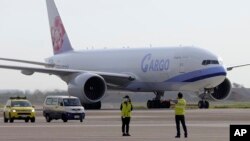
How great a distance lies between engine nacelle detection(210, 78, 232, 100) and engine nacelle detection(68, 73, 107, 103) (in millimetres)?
11028

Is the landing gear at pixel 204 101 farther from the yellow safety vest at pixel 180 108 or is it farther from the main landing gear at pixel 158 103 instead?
the yellow safety vest at pixel 180 108

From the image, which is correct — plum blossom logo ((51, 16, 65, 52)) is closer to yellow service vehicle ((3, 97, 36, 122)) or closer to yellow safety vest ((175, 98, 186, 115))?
yellow service vehicle ((3, 97, 36, 122))

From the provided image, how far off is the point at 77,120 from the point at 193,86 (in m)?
21.3

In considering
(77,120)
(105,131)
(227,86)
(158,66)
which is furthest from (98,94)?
(105,131)

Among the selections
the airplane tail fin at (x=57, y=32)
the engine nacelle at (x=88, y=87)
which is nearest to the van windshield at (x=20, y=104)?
the engine nacelle at (x=88, y=87)

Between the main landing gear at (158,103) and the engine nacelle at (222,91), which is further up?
the engine nacelle at (222,91)

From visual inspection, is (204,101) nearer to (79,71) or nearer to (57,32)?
(79,71)

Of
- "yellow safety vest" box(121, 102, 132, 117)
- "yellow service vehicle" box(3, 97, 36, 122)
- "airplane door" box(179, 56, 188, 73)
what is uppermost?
"airplane door" box(179, 56, 188, 73)

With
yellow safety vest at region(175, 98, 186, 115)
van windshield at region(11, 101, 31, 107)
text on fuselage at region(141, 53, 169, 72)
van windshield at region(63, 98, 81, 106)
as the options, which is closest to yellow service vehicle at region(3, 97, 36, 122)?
van windshield at region(11, 101, 31, 107)

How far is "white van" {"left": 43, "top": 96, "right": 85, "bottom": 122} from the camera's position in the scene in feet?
157

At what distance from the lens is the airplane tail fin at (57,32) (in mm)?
84062

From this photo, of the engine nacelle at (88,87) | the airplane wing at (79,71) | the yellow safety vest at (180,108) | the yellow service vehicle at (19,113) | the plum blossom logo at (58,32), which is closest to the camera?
the yellow safety vest at (180,108)

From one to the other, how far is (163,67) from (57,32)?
17242 mm

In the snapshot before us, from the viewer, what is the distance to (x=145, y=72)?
239 feet
